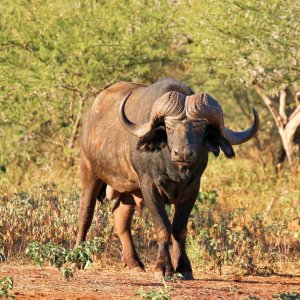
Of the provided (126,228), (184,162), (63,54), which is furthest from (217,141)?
(63,54)

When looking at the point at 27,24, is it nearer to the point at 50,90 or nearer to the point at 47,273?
the point at 50,90

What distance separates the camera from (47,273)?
30.7 ft

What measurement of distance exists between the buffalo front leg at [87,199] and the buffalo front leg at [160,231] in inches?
66.4

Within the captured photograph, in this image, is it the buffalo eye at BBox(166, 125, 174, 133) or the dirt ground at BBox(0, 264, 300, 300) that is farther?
the buffalo eye at BBox(166, 125, 174, 133)

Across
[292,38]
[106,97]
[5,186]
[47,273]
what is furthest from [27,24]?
[47,273]

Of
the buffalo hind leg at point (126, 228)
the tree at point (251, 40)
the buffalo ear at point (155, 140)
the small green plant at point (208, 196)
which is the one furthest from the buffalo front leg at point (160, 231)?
the tree at point (251, 40)

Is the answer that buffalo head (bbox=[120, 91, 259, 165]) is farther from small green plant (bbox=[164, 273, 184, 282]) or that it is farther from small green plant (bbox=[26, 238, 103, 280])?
small green plant (bbox=[26, 238, 103, 280])

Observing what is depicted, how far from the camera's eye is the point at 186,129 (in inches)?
343

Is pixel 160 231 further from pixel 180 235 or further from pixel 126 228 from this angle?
pixel 126 228

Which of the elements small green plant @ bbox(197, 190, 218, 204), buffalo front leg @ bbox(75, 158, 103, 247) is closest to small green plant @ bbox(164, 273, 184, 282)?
buffalo front leg @ bbox(75, 158, 103, 247)

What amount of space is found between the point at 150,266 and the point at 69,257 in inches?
120

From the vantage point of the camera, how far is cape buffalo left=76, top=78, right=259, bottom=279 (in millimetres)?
8797

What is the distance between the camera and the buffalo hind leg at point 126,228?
10484 mm

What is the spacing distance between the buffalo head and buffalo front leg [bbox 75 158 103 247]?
1827mm
